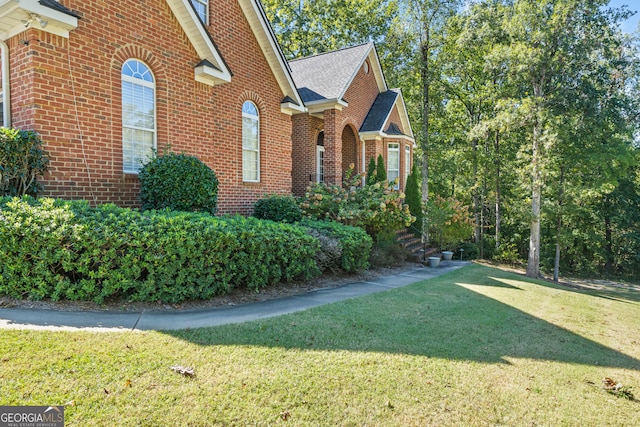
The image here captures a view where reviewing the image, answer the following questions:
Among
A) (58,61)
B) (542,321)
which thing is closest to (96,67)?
(58,61)

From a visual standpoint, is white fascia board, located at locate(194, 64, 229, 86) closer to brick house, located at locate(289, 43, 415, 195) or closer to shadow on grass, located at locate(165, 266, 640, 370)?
brick house, located at locate(289, 43, 415, 195)

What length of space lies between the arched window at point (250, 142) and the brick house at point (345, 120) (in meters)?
4.12

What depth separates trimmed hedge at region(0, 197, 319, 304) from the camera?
5.18 metres

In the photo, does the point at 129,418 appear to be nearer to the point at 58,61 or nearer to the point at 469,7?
the point at 58,61

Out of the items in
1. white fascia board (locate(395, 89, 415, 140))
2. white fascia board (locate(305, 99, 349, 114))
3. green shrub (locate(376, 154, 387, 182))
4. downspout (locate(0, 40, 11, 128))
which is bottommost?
green shrub (locate(376, 154, 387, 182))

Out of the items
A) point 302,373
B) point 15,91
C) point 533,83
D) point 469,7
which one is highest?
point 469,7

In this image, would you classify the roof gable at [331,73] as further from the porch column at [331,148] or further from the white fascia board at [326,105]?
the porch column at [331,148]

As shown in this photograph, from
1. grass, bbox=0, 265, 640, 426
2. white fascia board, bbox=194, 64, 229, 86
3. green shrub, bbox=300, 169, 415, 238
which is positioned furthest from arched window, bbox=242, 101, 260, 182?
grass, bbox=0, 265, 640, 426

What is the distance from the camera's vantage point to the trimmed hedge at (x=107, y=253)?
5.18 meters

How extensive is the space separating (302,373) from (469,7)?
21614mm

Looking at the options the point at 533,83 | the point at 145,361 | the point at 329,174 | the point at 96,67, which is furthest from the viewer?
the point at 533,83

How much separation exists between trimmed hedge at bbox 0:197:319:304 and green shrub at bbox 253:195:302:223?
4663 mm

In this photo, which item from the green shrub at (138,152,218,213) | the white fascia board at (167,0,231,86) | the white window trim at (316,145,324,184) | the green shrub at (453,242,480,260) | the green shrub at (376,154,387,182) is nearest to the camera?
the green shrub at (138,152,218,213)

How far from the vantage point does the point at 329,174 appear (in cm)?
1579
